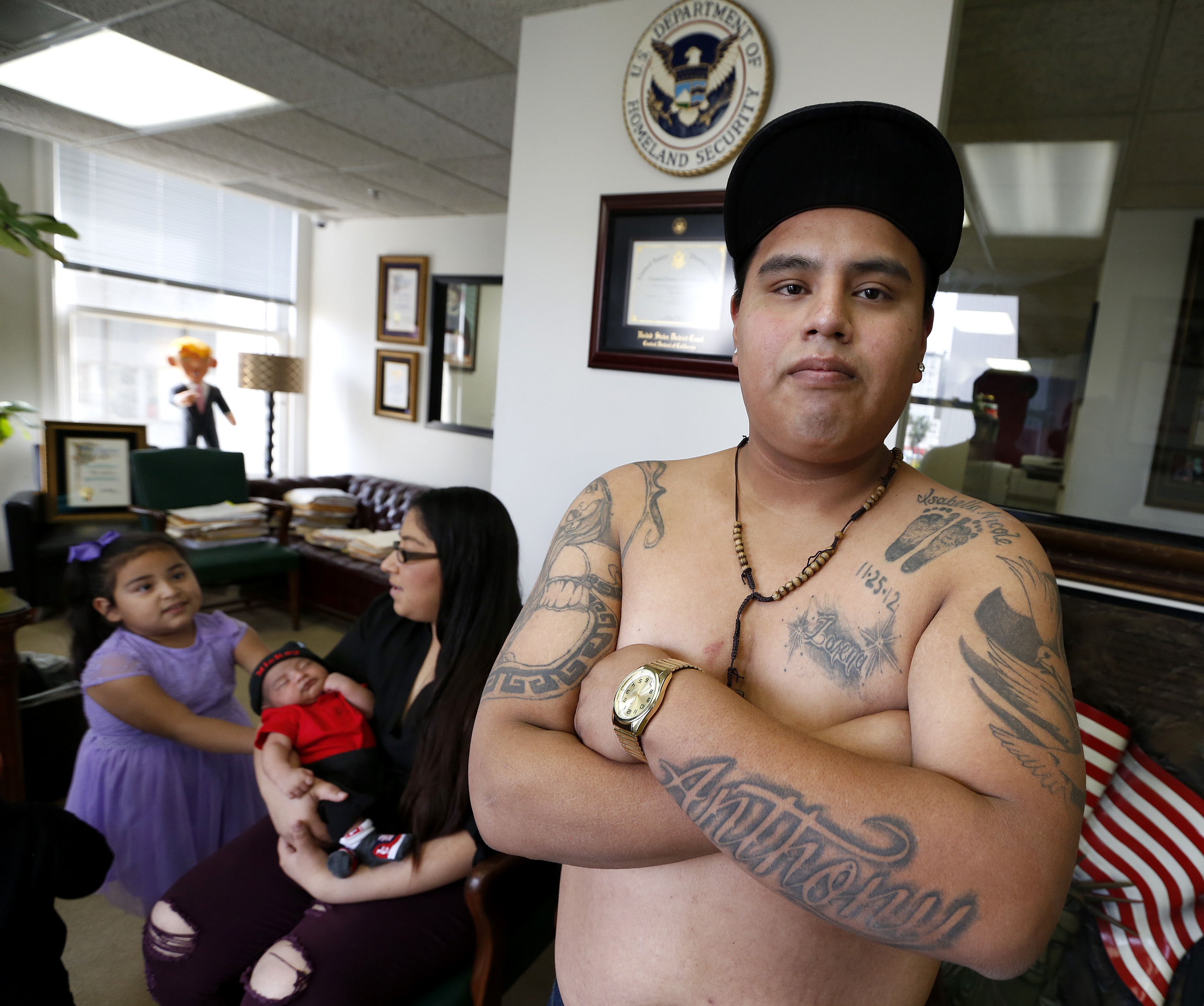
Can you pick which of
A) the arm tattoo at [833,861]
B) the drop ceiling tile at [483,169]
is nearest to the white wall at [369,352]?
the drop ceiling tile at [483,169]

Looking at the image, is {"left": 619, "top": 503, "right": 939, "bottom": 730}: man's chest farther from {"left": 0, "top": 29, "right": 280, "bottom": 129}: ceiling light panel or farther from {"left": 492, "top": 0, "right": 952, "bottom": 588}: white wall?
{"left": 0, "top": 29, "right": 280, "bottom": 129}: ceiling light panel

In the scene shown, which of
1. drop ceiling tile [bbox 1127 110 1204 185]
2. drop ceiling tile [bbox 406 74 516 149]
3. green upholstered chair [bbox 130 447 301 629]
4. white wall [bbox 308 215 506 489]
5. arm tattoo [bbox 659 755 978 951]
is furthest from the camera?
white wall [bbox 308 215 506 489]

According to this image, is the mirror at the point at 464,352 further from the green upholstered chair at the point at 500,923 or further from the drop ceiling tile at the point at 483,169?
the green upholstered chair at the point at 500,923

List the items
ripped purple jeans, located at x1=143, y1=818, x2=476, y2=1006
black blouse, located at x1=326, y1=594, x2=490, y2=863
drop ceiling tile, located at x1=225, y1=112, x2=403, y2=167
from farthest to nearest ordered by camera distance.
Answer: drop ceiling tile, located at x1=225, y1=112, x2=403, y2=167
black blouse, located at x1=326, y1=594, x2=490, y2=863
ripped purple jeans, located at x1=143, y1=818, x2=476, y2=1006

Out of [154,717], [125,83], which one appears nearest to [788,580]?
[154,717]

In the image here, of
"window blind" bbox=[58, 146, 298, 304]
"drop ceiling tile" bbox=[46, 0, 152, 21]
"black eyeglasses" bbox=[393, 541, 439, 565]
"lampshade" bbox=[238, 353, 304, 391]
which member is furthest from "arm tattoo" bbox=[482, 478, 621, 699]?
"window blind" bbox=[58, 146, 298, 304]

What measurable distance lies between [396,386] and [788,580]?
5.56 m

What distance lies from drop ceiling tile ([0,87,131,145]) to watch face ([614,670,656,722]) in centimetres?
475

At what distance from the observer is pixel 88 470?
440 cm

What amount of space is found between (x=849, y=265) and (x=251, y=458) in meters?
6.55

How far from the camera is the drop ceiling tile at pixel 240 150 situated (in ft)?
12.6

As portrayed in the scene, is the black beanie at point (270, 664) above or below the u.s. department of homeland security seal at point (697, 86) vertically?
below

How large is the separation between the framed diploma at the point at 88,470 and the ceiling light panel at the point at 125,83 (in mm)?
1882

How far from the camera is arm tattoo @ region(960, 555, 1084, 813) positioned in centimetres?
61
